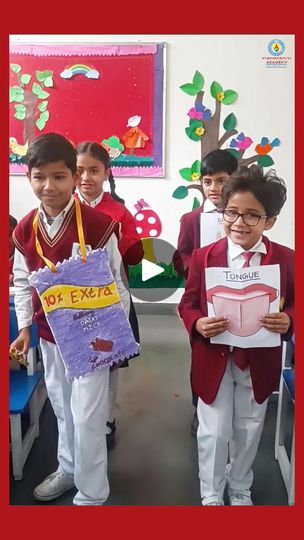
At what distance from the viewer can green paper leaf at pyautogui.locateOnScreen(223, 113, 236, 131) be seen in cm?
140

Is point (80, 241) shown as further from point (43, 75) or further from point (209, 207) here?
point (43, 75)

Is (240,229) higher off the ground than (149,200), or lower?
lower

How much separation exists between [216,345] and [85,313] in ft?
1.13

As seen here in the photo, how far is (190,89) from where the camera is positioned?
4.57ft

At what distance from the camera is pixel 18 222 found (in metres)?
1.34

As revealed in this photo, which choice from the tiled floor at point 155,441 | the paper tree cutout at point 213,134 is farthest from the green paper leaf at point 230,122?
the tiled floor at point 155,441

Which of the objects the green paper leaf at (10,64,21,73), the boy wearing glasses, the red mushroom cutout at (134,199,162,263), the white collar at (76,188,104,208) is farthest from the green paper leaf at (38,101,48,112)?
the boy wearing glasses

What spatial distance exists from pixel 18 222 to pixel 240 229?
604mm

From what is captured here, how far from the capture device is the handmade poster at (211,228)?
1386 mm

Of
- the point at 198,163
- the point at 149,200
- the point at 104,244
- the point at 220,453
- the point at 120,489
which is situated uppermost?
the point at 198,163

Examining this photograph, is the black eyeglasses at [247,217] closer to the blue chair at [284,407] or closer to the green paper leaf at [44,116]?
the blue chair at [284,407]

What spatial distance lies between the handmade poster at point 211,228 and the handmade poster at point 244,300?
218 millimetres

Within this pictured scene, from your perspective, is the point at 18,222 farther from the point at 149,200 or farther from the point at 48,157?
the point at 149,200

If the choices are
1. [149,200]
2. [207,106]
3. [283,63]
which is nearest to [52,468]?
[149,200]
